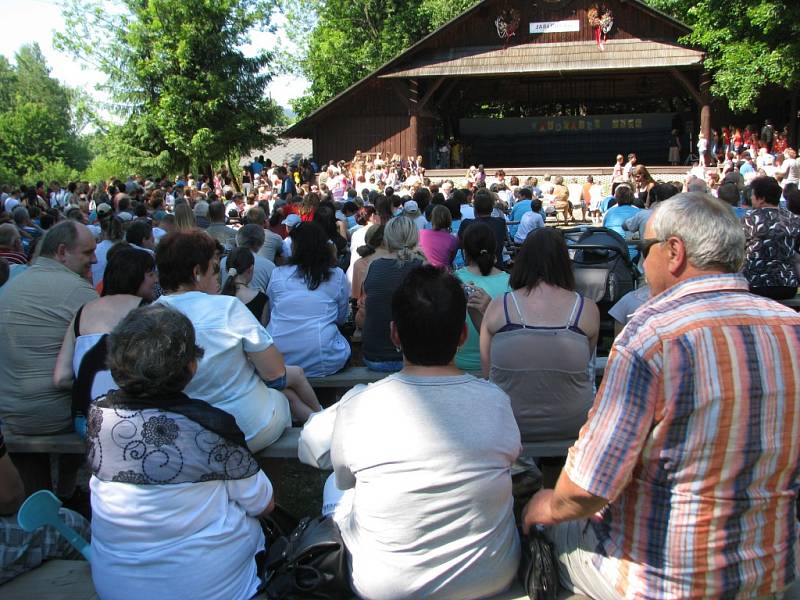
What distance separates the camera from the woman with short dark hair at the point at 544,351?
3.34 meters

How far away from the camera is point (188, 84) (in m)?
29.8

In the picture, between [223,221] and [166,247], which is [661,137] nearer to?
[223,221]

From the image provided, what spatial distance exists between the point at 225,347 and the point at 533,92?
29.6m

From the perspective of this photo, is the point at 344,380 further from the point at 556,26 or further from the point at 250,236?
the point at 556,26

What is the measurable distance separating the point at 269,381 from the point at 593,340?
1454 millimetres

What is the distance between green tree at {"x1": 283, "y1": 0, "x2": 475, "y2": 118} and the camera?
38781 mm

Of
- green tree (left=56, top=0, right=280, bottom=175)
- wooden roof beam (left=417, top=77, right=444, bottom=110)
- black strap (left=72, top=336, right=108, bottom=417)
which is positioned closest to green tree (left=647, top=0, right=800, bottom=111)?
wooden roof beam (left=417, top=77, right=444, bottom=110)

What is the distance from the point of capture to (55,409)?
375 centimetres

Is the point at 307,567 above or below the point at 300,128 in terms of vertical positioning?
below

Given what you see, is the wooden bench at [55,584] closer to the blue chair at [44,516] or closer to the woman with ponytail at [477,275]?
the blue chair at [44,516]

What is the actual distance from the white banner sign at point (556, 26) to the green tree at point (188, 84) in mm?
11225

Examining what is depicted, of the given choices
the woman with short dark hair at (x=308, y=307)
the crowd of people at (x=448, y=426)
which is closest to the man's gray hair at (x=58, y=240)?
the crowd of people at (x=448, y=426)

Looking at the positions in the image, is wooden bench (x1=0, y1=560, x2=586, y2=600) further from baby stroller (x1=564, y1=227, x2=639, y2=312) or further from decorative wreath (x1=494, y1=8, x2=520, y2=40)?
decorative wreath (x1=494, y1=8, x2=520, y2=40)

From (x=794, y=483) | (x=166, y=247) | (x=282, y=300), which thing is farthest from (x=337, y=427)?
(x=282, y=300)
